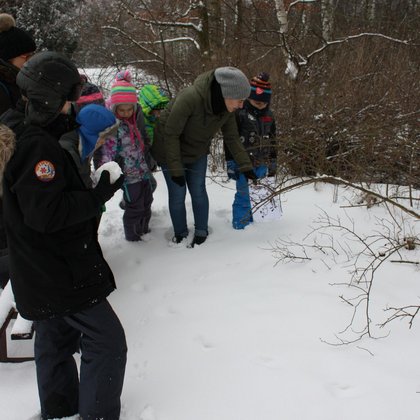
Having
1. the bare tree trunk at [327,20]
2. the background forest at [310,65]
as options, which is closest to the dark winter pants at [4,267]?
the background forest at [310,65]

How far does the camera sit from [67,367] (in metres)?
1.96

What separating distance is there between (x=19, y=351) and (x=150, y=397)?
97 centimetres

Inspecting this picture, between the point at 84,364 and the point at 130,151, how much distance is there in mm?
1963

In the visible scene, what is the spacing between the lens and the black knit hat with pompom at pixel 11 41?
10.1ft

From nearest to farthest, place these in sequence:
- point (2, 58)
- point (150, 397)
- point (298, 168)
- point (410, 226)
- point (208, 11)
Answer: point (150, 397) < point (2, 58) < point (410, 226) < point (298, 168) < point (208, 11)

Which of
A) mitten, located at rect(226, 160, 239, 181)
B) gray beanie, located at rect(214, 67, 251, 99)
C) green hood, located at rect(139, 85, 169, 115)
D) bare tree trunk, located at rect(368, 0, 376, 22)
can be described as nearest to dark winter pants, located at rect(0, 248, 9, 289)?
green hood, located at rect(139, 85, 169, 115)

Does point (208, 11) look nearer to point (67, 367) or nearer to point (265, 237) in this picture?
point (265, 237)

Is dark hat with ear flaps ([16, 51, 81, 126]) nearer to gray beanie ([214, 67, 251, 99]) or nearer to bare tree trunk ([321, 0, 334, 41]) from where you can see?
gray beanie ([214, 67, 251, 99])

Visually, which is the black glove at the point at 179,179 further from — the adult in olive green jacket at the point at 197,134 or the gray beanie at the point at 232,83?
the gray beanie at the point at 232,83

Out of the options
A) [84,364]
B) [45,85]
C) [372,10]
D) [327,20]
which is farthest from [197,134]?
[372,10]

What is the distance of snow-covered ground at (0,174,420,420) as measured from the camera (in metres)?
1.99

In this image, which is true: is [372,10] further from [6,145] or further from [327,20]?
[6,145]

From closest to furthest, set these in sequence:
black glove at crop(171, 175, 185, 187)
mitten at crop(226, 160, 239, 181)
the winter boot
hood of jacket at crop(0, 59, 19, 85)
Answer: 1. hood of jacket at crop(0, 59, 19, 85)
2. black glove at crop(171, 175, 185, 187)
3. the winter boot
4. mitten at crop(226, 160, 239, 181)

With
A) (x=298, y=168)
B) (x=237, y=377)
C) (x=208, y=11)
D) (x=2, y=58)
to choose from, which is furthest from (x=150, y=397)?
(x=208, y=11)
